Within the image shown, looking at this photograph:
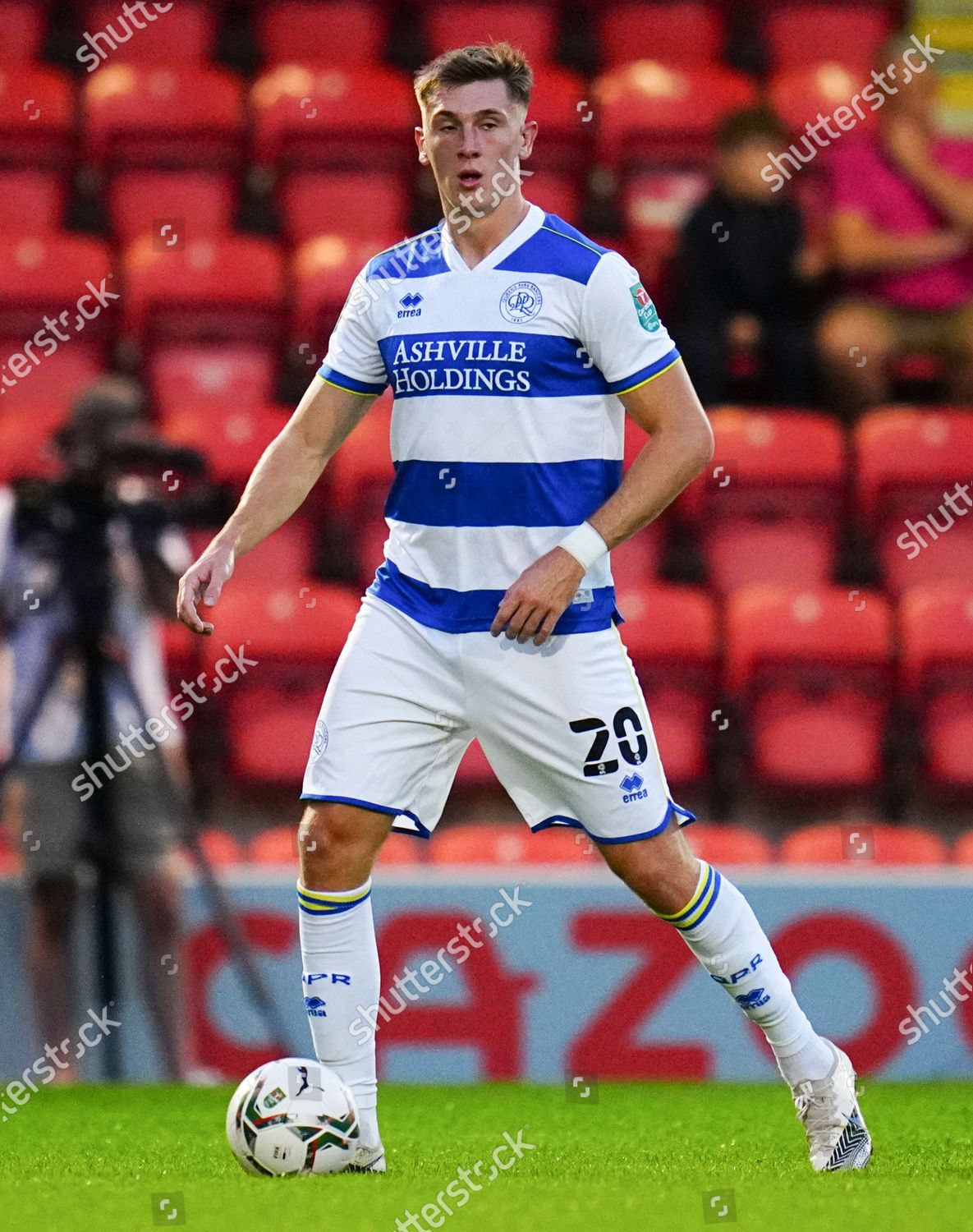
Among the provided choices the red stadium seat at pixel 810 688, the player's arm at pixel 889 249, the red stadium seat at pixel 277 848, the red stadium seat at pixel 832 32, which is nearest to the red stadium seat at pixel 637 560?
the red stadium seat at pixel 810 688

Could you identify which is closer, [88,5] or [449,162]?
[449,162]

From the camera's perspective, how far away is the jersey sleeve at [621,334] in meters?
3.95

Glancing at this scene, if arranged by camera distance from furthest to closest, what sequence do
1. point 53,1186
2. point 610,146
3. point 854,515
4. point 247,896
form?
1. point 610,146
2. point 854,515
3. point 247,896
4. point 53,1186

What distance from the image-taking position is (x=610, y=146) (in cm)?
897

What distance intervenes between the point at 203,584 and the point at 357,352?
1.81ft

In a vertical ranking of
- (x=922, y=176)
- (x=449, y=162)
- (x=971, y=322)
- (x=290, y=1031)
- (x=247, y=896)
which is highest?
(x=449, y=162)

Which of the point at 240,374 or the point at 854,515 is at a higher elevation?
the point at 240,374

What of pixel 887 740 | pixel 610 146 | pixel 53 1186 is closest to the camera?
pixel 53 1186

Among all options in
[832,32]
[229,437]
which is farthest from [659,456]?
[832,32]

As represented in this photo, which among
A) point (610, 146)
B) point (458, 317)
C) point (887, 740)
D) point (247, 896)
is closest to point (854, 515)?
point (887, 740)

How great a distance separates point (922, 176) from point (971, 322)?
59 centimetres

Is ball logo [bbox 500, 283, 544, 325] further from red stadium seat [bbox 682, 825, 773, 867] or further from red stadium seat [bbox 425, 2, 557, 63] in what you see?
red stadium seat [bbox 425, 2, 557, 63]

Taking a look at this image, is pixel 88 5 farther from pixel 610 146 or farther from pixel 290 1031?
pixel 290 1031

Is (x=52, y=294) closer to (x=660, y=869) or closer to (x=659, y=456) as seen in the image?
(x=659, y=456)
